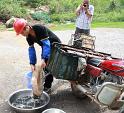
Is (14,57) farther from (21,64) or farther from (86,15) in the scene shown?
(86,15)

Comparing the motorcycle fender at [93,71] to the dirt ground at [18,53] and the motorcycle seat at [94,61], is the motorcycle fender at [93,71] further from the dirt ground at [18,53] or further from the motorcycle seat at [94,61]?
the dirt ground at [18,53]

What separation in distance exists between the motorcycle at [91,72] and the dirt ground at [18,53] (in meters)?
0.64

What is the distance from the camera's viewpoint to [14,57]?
1016 cm

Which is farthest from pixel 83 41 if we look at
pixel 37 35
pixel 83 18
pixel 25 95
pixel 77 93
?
pixel 83 18

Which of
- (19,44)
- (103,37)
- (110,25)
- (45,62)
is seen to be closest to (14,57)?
(19,44)

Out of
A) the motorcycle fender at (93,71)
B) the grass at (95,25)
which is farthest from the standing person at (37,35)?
the grass at (95,25)

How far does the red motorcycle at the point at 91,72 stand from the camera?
571 cm

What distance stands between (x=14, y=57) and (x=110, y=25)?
25.4 feet

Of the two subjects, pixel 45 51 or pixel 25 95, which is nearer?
pixel 45 51

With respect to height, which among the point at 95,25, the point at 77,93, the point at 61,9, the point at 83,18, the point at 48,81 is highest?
the point at 83,18

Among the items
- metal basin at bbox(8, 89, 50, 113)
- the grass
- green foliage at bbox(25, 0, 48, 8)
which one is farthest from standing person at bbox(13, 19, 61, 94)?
green foliage at bbox(25, 0, 48, 8)

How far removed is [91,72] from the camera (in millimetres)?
6242

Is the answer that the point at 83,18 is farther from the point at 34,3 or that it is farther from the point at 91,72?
the point at 34,3

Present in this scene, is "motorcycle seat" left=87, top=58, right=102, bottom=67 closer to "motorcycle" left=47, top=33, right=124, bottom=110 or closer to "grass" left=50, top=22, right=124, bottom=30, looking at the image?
"motorcycle" left=47, top=33, right=124, bottom=110
